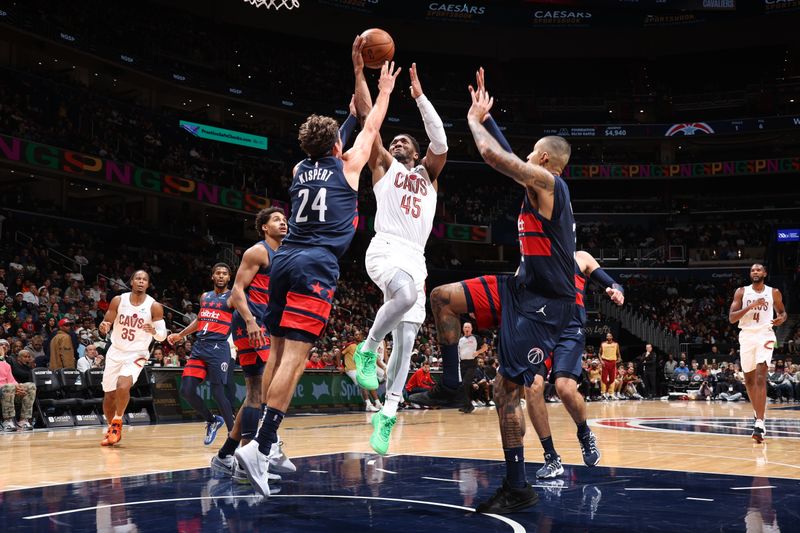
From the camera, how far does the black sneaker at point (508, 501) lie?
530 cm

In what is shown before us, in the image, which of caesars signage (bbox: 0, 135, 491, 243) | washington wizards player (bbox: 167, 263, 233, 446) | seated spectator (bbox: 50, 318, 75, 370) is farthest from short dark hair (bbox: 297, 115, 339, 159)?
caesars signage (bbox: 0, 135, 491, 243)

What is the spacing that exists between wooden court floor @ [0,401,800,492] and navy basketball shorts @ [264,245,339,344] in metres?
2.64

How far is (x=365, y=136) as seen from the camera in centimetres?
610

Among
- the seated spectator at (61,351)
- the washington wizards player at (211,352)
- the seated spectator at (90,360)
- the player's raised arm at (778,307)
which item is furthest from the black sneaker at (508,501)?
the seated spectator at (61,351)

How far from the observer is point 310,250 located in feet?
19.1

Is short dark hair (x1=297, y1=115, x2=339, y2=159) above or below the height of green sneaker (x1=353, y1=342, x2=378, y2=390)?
above

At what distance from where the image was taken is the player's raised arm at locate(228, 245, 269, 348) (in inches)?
269

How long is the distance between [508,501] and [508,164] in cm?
223

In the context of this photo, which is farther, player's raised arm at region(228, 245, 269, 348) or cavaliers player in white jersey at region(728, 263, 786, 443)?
cavaliers player in white jersey at region(728, 263, 786, 443)

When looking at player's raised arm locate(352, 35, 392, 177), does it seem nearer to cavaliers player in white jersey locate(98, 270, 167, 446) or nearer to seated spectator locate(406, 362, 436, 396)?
cavaliers player in white jersey locate(98, 270, 167, 446)

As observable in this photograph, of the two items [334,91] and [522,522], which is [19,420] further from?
[334,91]

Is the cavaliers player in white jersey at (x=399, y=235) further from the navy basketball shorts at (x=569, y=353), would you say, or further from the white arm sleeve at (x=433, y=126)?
the navy basketball shorts at (x=569, y=353)

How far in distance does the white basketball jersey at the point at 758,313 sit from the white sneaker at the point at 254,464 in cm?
791

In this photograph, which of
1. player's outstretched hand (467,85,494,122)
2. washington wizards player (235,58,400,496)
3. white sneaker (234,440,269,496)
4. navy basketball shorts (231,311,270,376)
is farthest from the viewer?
navy basketball shorts (231,311,270,376)
